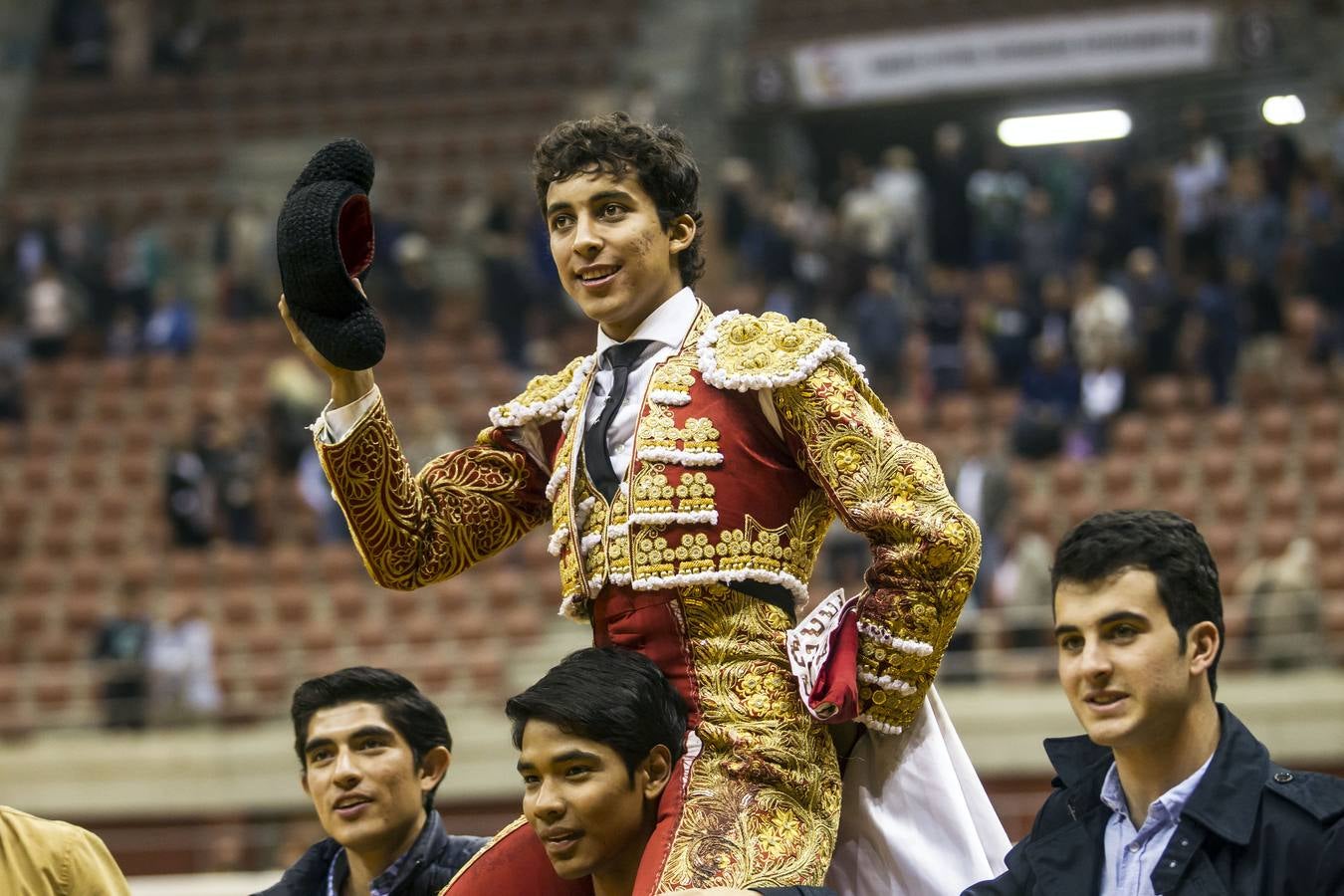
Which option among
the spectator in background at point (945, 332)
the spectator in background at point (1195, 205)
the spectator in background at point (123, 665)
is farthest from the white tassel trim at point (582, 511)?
the spectator in background at point (1195, 205)

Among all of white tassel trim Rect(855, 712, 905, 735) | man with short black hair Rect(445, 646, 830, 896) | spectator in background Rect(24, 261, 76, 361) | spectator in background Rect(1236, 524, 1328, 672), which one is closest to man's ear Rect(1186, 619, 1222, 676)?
white tassel trim Rect(855, 712, 905, 735)

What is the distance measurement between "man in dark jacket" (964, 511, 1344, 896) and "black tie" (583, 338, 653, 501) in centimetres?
76

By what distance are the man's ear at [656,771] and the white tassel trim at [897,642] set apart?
356 millimetres

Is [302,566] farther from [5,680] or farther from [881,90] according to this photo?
[881,90]

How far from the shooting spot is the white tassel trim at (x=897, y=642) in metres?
3.07

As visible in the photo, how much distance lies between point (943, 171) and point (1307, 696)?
4906 millimetres

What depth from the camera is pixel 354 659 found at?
10531 mm

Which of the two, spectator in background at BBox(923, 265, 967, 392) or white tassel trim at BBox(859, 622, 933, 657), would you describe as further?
spectator in background at BBox(923, 265, 967, 392)

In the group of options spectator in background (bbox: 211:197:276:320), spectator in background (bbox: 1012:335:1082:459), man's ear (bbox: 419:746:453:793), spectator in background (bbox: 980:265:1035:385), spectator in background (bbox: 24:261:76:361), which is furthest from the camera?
spectator in background (bbox: 211:197:276:320)

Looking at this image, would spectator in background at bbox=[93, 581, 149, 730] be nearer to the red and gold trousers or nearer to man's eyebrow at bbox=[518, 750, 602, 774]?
the red and gold trousers

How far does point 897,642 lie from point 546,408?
741 mm

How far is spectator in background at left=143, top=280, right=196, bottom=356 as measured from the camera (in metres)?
14.2

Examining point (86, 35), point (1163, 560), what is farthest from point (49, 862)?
point (86, 35)

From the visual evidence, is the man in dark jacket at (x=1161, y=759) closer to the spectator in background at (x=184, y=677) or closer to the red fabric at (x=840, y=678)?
the red fabric at (x=840, y=678)
